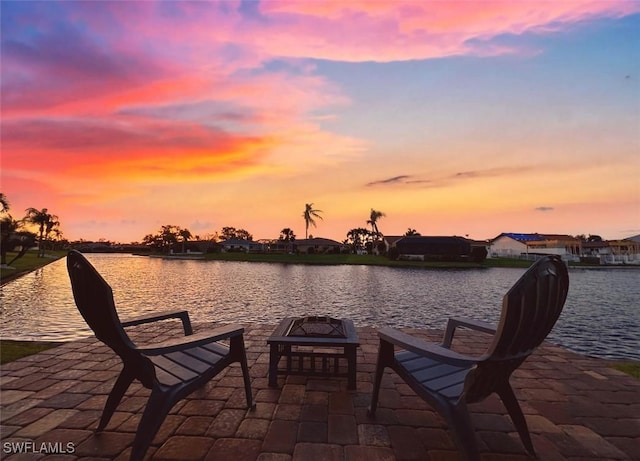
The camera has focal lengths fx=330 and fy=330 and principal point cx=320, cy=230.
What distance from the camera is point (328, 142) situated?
11727mm

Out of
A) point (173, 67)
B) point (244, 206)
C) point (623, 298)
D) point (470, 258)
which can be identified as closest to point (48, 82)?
point (173, 67)

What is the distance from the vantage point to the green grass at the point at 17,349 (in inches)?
140

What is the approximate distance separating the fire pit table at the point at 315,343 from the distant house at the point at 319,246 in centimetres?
5226

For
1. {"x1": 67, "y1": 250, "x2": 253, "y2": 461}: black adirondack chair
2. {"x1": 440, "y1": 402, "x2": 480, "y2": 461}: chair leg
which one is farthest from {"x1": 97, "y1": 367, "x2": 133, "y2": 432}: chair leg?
{"x1": 440, "y1": 402, "x2": 480, "y2": 461}: chair leg

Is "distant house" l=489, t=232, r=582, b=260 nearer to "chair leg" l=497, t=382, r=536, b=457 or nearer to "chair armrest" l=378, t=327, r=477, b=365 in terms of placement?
"chair leg" l=497, t=382, r=536, b=457

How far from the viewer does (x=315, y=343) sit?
274cm

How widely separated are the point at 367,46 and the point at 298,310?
21.9 feet

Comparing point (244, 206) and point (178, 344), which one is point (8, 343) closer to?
point (178, 344)

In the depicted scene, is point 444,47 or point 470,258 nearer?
point 444,47

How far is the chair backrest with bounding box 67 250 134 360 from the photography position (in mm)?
1719

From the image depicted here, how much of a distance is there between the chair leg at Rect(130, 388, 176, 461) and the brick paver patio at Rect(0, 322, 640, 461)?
0.23 m

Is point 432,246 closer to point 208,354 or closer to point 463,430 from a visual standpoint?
point 208,354

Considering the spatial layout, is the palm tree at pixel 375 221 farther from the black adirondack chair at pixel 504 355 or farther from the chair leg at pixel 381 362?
the black adirondack chair at pixel 504 355

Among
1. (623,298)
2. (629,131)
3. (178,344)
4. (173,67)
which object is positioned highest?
(173,67)
